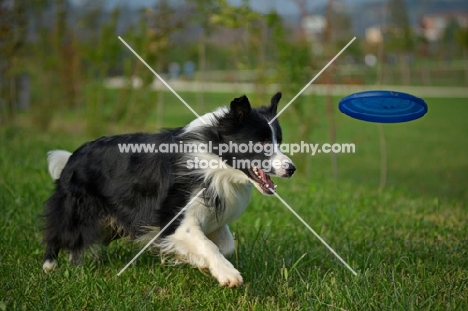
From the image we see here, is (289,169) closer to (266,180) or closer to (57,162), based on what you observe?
(266,180)

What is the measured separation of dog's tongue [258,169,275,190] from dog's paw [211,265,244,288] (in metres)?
0.59

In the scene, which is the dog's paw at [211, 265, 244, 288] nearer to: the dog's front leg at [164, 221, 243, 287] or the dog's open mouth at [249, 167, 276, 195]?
the dog's front leg at [164, 221, 243, 287]

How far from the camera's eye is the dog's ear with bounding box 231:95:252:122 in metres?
4.33

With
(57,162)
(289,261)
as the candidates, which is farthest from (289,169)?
(57,162)

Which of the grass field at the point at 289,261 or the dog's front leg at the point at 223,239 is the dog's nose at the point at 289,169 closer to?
the grass field at the point at 289,261

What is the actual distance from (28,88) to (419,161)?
42.5 feet

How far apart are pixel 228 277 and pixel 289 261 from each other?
96 centimetres

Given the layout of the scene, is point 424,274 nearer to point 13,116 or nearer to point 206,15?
point 206,15

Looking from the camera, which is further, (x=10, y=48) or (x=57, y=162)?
(x=10, y=48)

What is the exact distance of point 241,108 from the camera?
4391 millimetres

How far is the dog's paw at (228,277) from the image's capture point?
4.07 m

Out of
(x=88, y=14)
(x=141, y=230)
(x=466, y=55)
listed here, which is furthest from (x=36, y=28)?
(x=466, y=55)

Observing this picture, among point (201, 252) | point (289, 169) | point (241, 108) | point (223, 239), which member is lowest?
point (223, 239)

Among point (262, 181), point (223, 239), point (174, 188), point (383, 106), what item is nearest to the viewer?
point (262, 181)
